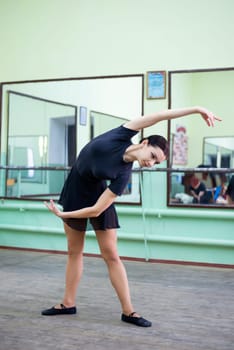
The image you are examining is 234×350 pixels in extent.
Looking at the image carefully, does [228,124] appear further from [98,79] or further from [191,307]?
[191,307]

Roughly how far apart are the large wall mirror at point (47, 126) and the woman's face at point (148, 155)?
260 cm

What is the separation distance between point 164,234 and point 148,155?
8.06ft

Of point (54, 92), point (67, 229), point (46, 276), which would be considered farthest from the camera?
point (54, 92)

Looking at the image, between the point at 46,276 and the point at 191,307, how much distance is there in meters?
1.42

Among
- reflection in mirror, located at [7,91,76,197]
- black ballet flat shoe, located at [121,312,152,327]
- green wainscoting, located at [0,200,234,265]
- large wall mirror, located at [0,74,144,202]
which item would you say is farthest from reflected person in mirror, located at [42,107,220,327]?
reflection in mirror, located at [7,91,76,197]

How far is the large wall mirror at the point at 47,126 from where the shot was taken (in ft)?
17.0

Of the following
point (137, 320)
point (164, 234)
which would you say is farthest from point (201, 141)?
point (137, 320)

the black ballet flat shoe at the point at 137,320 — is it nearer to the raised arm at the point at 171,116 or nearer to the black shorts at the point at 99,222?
the black shorts at the point at 99,222

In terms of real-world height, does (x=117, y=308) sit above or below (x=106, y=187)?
below

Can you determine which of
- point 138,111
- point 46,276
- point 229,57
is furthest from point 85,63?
point 46,276

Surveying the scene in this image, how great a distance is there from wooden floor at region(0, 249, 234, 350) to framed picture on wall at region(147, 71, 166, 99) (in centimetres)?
172

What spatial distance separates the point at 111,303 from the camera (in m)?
3.24

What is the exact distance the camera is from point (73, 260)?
116 inches

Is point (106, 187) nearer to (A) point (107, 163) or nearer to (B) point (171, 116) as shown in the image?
(A) point (107, 163)
